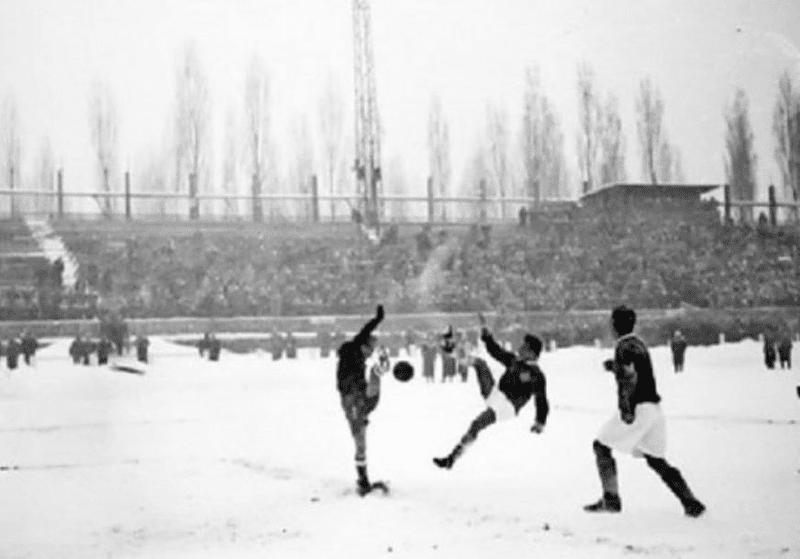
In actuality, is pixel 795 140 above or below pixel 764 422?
above

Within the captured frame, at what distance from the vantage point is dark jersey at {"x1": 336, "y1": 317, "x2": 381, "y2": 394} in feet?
28.3

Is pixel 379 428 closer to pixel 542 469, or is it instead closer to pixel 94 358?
pixel 542 469

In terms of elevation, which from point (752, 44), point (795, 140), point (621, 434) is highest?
point (752, 44)

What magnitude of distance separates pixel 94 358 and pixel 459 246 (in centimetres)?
1484

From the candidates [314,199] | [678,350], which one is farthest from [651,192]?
[678,350]

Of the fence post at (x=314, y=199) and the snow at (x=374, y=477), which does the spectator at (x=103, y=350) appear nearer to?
the snow at (x=374, y=477)

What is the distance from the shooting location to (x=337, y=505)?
25.9 ft

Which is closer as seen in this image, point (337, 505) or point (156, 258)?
point (337, 505)

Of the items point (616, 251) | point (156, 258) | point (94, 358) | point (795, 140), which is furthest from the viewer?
point (156, 258)

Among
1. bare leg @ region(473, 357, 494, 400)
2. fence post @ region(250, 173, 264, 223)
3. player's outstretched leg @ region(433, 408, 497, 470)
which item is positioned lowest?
player's outstretched leg @ region(433, 408, 497, 470)

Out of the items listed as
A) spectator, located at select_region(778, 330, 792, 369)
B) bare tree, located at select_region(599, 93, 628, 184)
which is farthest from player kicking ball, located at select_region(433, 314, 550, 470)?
spectator, located at select_region(778, 330, 792, 369)

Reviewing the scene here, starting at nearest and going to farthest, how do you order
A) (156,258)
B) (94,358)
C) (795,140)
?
(795,140) → (94,358) → (156,258)

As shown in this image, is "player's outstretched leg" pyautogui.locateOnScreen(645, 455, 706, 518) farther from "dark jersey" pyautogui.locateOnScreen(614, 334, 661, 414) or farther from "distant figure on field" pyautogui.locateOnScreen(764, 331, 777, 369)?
"distant figure on field" pyautogui.locateOnScreen(764, 331, 777, 369)

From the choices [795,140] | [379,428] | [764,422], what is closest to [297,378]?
[379,428]
